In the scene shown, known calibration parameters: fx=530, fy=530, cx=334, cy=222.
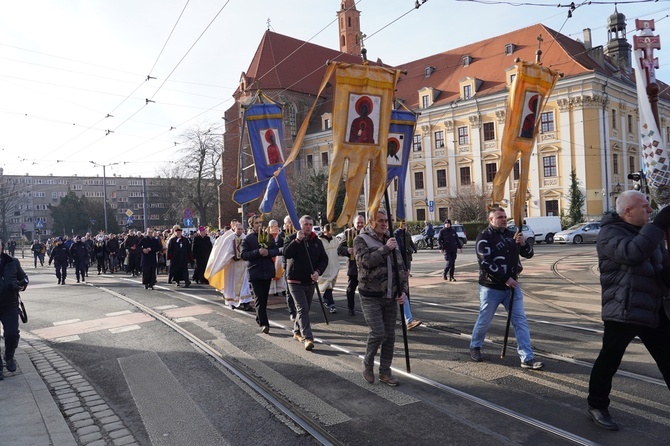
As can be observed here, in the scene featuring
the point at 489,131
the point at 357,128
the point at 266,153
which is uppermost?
the point at 489,131

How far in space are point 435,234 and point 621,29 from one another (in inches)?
941

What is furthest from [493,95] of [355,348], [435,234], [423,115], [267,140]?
[355,348]

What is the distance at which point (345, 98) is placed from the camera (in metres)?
7.15

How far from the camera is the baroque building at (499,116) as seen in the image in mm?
42969

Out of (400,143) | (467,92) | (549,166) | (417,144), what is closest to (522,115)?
(400,143)

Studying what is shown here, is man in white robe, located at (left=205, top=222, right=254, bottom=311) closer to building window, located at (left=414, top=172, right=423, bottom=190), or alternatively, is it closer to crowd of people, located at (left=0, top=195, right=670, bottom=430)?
crowd of people, located at (left=0, top=195, right=670, bottom=430)

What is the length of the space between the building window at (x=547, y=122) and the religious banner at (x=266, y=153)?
39.3 m

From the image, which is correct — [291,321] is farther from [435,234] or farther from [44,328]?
[435,234]

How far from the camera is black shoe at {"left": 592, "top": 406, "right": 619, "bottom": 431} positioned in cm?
430

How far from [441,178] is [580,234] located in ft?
66.1

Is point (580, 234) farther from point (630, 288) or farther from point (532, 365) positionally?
point (630, 288)

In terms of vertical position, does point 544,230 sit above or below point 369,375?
above

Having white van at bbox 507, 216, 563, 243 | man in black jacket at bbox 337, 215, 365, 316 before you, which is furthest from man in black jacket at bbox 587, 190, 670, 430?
white van at bbox 507, 216, 563, 243

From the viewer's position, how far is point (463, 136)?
50.8 metres
